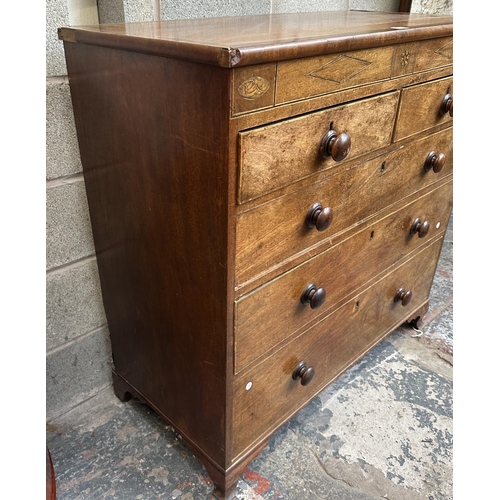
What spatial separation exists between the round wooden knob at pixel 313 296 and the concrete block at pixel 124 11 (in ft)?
2.60

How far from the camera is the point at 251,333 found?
1.05 meters

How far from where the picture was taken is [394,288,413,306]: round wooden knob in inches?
63.9

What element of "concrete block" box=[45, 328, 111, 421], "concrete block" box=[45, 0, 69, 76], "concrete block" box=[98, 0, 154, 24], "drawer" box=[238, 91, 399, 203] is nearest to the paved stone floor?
"concrete block" box=[45, 328, 111, 421]

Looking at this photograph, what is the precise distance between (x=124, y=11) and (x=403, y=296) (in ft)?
3.94

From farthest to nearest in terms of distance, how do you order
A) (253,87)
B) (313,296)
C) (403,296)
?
(403,296)
(313,296)
(253,87)

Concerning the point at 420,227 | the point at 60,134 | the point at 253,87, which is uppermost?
the point at 253,87

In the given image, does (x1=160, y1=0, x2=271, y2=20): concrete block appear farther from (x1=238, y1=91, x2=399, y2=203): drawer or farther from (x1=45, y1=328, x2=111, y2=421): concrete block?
(x1=45, y1=328, x2=111, y2=421): concrete block

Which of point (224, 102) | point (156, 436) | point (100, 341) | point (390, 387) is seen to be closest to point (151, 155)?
point (224, 102)

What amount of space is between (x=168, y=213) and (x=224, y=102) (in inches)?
12.1

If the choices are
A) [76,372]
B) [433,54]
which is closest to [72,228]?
[76,372]

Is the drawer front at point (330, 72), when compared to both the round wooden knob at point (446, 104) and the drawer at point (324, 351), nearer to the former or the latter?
the round wooden knob at point (446, 104)

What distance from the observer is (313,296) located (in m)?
1.14

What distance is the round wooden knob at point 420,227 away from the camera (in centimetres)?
150

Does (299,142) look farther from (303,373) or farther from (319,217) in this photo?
(303,373)
